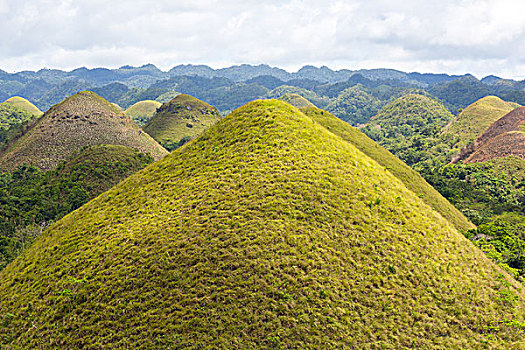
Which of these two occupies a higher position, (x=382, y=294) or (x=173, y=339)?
(x=382, y=294)

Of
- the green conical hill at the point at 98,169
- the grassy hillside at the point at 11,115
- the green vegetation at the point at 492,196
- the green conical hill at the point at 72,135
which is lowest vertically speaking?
the green vegetation at the point at 492,196

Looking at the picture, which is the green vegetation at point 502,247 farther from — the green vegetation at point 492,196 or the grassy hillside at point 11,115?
the grassy hillside at point 11,115

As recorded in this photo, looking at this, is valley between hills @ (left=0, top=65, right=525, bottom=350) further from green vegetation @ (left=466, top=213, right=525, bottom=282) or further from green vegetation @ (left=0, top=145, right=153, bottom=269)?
green vegetation @ (left=0, top=145, right=153, bottom=269)

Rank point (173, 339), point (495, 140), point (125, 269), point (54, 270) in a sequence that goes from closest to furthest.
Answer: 1. point (173, 339)
2. point (125, 269)
3. point (54, 270)
4. point (495, 140)

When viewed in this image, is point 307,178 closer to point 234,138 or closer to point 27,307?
point 234,138

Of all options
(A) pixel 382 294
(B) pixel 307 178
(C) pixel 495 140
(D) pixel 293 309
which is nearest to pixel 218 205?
(B) pixel 307 178

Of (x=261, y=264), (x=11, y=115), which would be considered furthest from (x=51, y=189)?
(x=11, y=115)

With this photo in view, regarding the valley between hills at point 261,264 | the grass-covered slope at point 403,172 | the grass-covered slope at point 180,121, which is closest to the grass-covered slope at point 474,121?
the grass-covered slope at point 403,172
